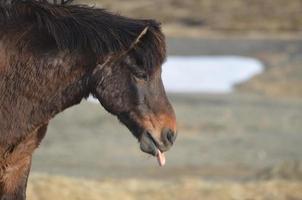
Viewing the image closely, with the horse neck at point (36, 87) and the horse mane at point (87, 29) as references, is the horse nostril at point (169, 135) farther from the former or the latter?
the horse neck at point (36, 87)

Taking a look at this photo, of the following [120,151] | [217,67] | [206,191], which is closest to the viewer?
[206,191]

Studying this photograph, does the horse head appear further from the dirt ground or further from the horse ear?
the dirt ground

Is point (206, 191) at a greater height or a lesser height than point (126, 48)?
lesser

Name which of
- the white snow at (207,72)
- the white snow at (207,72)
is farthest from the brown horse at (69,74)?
the white snow at (207,72)

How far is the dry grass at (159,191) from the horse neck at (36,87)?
591 centimetres

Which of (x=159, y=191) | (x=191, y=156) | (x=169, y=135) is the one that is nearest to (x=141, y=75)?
(x=169, y=135)

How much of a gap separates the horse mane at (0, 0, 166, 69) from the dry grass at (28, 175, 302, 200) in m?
5.97

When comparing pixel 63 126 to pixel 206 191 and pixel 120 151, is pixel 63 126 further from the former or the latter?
pixel 206 191

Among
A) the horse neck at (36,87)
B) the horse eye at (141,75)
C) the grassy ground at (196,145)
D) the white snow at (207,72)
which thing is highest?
the horse eye at (141,75)

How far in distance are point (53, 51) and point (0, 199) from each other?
85 cm

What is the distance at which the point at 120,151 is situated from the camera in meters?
22.0

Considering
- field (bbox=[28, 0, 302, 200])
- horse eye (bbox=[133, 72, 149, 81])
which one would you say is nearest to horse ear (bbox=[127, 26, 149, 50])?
horse eye (bbox=[133, 72, 149, 81])

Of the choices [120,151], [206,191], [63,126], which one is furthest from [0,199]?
[63,126]

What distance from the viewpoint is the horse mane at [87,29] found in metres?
5.63
